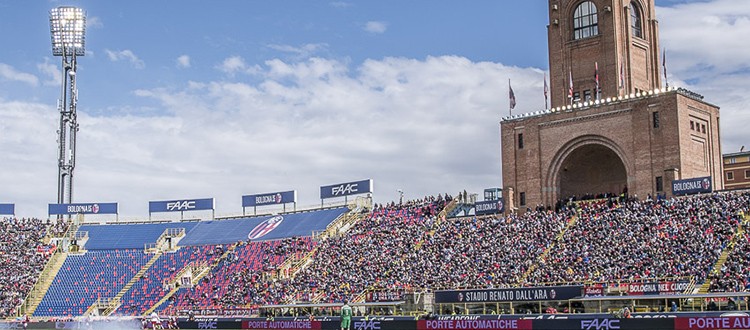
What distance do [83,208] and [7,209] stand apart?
26.8 ft

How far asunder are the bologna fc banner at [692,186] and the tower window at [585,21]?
17.1 metres

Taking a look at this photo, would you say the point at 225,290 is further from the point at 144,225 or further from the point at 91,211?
the point at 91,211

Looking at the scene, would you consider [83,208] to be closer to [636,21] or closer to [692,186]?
[636,21]

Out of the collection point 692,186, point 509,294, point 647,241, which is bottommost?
point 509,294

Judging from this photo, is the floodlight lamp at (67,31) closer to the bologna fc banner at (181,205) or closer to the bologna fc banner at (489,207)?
the bologna fc banner at (181,205)

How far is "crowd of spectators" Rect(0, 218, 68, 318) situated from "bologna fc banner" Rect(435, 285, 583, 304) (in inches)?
1857

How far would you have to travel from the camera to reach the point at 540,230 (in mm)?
71688

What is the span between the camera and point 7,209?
105562mm

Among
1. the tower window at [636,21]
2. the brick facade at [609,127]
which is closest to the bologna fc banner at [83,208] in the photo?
the brick facade at [609,127]

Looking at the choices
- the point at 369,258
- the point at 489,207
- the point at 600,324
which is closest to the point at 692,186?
the point at 489,207

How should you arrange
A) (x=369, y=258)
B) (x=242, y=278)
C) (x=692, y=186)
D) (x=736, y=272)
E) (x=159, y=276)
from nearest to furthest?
(x=736, y=272) → (x=692, y=186) → (x=369, y=258) → (x=242, y=278) → (x=159, y=276)

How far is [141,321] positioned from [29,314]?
19426 millimetres

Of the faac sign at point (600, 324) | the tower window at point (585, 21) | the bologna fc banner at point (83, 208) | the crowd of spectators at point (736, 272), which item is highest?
the tower window at point (585, 21)

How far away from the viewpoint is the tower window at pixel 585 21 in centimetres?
8200
